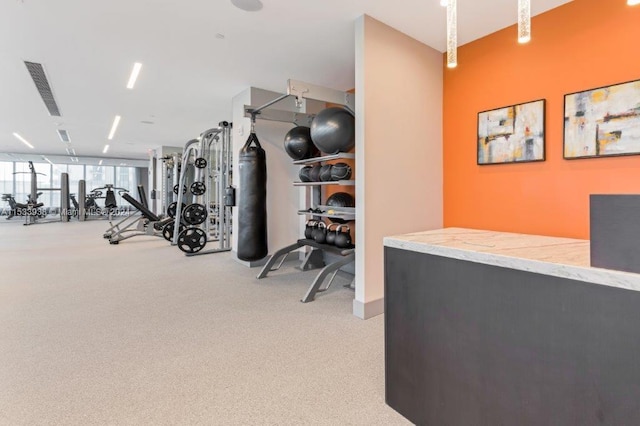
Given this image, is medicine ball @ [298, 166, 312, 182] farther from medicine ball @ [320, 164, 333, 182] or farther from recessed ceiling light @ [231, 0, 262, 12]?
recessed ceiling light @ [231, 0, 262, 12]

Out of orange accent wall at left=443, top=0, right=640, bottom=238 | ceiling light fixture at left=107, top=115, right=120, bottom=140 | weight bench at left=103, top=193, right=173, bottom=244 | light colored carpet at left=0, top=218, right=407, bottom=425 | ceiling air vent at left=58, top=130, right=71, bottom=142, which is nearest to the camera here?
light colored carpet at left=0, top=218, right=407, bottom=425

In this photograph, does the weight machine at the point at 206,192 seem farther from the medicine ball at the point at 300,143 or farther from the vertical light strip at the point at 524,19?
the vertical light strip at the point at 524,19

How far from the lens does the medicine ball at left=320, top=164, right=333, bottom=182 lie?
3867 mm

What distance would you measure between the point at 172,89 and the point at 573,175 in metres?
5.57

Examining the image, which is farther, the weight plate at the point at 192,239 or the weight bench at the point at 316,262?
the weight plate at the point at 192,239

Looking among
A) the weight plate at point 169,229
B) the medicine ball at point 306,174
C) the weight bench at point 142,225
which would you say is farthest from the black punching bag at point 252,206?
the weight bench at point 142,225

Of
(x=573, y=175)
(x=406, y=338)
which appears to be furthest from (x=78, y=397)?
(x=573, y=175)

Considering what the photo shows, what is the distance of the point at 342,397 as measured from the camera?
1.82 m

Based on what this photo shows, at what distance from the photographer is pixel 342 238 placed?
373cm

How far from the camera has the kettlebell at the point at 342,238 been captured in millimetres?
3713

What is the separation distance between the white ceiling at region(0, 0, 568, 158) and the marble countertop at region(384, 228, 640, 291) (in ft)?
7.59

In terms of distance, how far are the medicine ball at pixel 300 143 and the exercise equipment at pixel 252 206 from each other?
1.35 feet

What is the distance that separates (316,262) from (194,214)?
2.91 m

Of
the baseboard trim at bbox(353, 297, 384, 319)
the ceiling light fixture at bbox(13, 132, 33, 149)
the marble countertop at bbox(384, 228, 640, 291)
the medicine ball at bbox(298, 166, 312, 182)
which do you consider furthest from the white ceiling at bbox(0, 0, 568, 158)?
the ceiling light fixture at bbox(13, 132, 33, 149)
